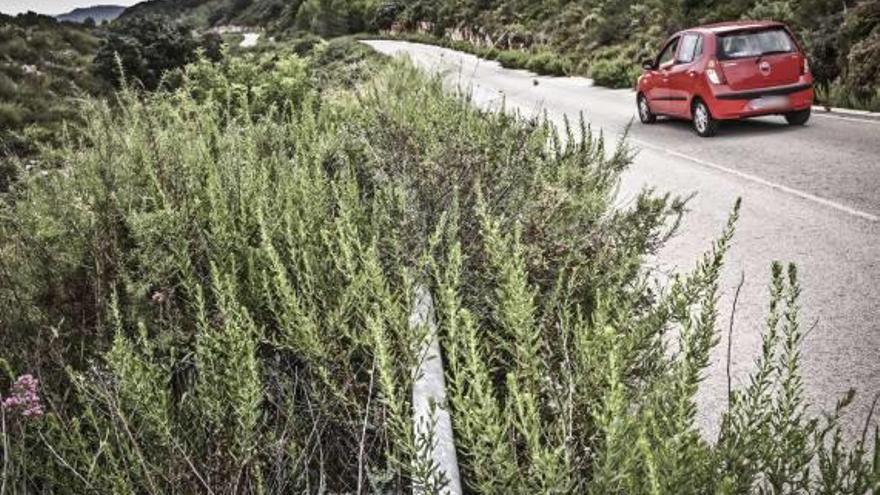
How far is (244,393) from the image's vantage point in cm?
206

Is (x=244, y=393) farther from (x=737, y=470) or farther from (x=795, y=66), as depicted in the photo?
(x=795, y=66)

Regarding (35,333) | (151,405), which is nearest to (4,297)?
(35,333)

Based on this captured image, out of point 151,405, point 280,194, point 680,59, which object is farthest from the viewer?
point 680,59

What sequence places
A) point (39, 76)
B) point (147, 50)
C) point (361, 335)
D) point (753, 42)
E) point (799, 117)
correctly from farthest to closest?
point (147, 50)
point (39, 76)
point (799, 117)
point (753, 42)
point (361, 335)

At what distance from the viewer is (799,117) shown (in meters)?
11.8

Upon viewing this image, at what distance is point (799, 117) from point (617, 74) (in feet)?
36.5

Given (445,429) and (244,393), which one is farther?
(445,429)

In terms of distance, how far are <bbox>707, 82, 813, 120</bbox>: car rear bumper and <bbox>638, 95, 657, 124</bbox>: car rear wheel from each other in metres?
2.99

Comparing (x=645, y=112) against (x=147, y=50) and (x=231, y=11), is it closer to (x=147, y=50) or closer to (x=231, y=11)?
(x=147, y=50)

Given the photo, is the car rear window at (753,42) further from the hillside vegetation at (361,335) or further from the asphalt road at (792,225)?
the hillside vegetation at (361,335)

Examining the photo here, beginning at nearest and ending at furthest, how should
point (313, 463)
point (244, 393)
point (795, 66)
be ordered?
1. point (244, 393)
2. point (313, 463)
3. point (795, 66)

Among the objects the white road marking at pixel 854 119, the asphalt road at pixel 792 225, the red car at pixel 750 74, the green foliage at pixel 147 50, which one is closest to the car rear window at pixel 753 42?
the red car at pixel 750 74

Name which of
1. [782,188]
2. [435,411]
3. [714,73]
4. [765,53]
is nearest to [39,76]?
[714,73]

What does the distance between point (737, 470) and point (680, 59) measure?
12.1 m
